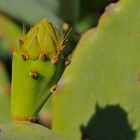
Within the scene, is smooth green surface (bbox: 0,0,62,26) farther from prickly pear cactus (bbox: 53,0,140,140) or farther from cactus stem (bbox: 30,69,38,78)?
cactus stem (bbox: 30,69,38,78)

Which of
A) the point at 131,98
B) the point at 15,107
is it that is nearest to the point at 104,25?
the point at 131,98

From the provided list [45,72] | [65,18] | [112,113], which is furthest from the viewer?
[65,18]

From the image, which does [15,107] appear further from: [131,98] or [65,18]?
[65,18]

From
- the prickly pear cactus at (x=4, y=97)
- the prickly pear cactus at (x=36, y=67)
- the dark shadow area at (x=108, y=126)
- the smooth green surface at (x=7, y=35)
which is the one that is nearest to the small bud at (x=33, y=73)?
the prickly pear cactus at (x=36, y=67)

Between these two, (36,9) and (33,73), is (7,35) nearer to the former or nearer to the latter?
(36,9)

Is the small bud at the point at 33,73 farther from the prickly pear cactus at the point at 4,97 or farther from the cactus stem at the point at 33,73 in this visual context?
the prickly pear cactus at the point at 4,97

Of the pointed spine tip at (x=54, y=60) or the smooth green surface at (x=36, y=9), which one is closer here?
the pointed spine tip at (x=54, y=60)
